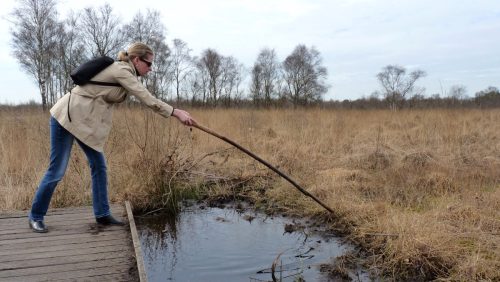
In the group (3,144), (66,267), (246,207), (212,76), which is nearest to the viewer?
(66,267)

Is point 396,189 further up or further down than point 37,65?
further down

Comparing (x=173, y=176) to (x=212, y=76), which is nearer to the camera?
(x=173, y=176)

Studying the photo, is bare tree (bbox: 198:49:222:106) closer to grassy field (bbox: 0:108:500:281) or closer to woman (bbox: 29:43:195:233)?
grassy field (bbox: 0:108:500:281)

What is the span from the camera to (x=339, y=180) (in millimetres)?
6219

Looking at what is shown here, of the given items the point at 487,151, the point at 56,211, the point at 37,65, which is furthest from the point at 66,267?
the point at 37,65

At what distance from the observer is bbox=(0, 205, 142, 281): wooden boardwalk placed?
9.00 feet

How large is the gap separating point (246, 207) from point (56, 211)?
2.65 meters

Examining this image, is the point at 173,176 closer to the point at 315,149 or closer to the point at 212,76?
the point at 315,149

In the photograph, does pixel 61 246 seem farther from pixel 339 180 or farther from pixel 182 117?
pixel 339 180

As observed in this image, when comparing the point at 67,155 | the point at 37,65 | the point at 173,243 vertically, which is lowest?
the point at 173,243

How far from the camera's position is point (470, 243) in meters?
3.94

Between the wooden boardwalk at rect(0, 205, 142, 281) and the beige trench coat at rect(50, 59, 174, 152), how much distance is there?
78 cm

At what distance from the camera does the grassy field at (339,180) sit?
3.84 m

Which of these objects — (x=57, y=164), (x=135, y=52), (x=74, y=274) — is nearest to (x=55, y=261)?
(x=74, y=274)
